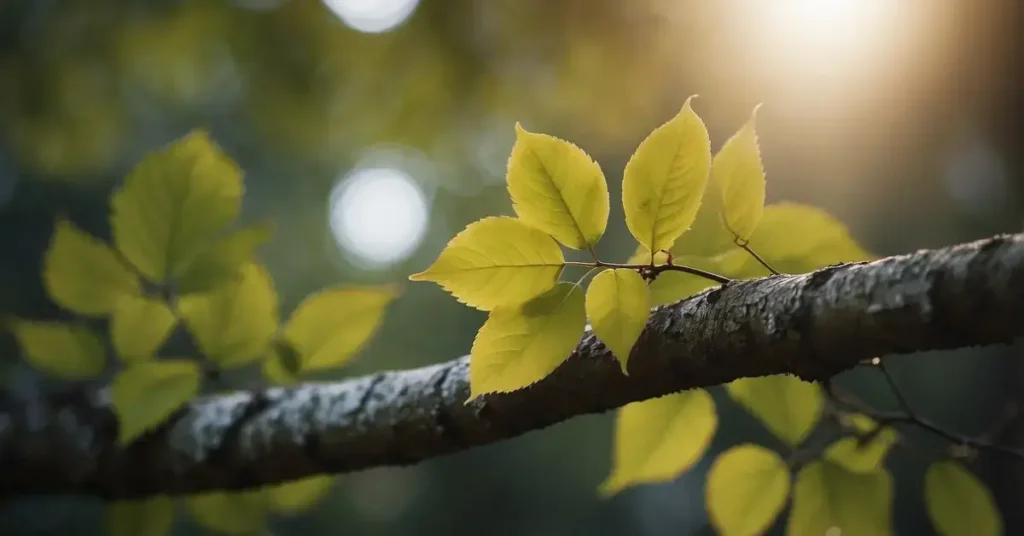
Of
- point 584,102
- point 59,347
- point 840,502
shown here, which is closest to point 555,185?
point 840,502

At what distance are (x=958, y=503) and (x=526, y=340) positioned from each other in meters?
0.15

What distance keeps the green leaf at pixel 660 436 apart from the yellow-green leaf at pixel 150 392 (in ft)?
0.47

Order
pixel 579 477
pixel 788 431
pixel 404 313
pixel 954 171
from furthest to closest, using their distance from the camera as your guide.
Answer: pixel 404 313, pixel 579 477, pixel 954 171, pixel 788 431

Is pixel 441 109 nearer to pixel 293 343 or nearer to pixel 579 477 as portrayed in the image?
pixel 293 343

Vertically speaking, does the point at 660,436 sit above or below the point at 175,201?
below

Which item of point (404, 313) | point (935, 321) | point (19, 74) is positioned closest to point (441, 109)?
point (19, 74)

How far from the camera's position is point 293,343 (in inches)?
10.3

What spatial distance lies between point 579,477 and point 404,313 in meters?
0.43

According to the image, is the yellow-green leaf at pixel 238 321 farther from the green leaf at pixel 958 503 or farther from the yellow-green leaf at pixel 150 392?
the green leaf at pixel 958 503

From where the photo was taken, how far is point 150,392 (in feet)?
0.82

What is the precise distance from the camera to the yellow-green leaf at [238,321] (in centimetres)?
26

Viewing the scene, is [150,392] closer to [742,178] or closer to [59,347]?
[59,347]

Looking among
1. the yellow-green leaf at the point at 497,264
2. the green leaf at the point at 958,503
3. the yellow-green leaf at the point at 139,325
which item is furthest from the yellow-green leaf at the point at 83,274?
the green leaf at the point at 958,503

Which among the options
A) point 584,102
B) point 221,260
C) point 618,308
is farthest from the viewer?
point 584,102
